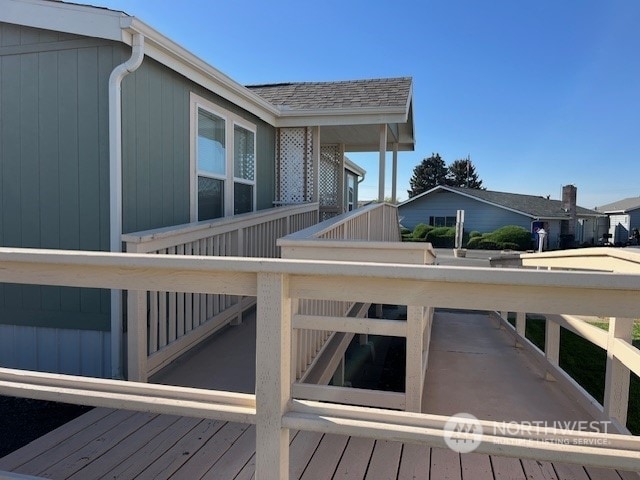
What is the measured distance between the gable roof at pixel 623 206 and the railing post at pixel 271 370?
153ft

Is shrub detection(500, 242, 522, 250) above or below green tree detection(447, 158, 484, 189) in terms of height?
below

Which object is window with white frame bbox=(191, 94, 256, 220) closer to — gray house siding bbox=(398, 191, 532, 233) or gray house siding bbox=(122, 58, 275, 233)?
gray house siding bbox=(122, 58, 275, 233)

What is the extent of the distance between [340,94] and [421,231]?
23276 millimetres

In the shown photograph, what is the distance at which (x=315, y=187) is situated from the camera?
26.3 ft

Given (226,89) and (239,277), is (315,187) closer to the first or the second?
(226,89)

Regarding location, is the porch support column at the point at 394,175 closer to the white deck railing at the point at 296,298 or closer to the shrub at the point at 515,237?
the white deck railing at the point at 296,298

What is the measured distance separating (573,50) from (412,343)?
2389 centimetres

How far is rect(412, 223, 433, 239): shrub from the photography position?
30.1 meters

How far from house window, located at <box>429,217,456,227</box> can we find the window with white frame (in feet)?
91.8

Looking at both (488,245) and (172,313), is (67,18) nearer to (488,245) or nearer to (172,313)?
(172,313)

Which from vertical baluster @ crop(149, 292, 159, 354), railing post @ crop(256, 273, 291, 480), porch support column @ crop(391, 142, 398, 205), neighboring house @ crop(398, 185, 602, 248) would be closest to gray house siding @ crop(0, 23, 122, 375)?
vertical baluster @ crop(149, 292, 159, 354)

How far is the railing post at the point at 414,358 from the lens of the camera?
2.62 metres

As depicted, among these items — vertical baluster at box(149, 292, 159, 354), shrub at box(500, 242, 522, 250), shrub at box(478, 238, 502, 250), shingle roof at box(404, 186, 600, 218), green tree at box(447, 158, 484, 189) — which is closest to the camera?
vertical baluster at box(149, 292, 159, 354)

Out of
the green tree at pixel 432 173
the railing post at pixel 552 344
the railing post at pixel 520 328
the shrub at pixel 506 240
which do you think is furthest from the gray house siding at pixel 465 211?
the railing post at pixel 552 344
